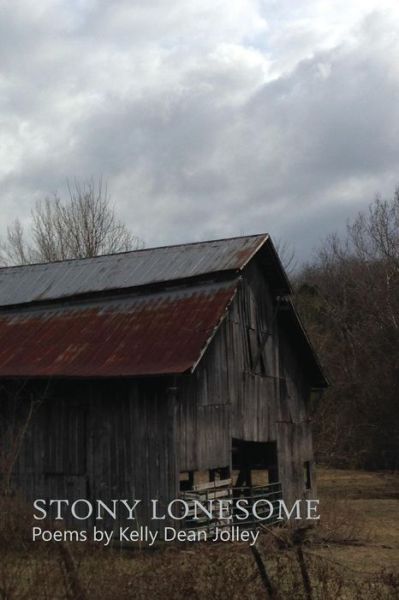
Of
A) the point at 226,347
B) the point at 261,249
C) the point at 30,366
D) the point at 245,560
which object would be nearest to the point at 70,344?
the point at 30,366

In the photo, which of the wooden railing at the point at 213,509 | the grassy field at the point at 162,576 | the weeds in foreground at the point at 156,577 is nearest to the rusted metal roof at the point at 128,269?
the wooden railing at the point at 213,509

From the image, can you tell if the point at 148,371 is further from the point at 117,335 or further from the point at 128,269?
the point at 128,269

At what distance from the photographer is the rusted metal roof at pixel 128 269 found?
16734 mm

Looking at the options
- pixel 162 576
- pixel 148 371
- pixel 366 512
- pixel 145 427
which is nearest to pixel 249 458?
pixel 366 512

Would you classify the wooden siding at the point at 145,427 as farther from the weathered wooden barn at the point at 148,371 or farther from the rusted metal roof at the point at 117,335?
the rusted metal roof at the point at 117,335

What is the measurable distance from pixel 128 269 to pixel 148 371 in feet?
16.8

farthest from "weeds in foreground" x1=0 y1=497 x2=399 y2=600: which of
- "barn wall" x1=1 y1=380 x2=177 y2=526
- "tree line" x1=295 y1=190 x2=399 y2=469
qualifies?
"tree line" x1=295 y1=190 x2=399 y2=469

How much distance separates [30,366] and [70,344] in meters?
1.01

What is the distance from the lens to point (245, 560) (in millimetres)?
8258

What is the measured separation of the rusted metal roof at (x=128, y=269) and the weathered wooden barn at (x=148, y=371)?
0.05 meters

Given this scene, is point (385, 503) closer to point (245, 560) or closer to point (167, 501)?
point (167, 501)

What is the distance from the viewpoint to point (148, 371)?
44.1 ft

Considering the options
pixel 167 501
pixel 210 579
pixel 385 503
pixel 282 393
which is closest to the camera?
pixel 210 579

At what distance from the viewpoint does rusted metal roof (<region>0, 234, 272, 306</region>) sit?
54.9ft
